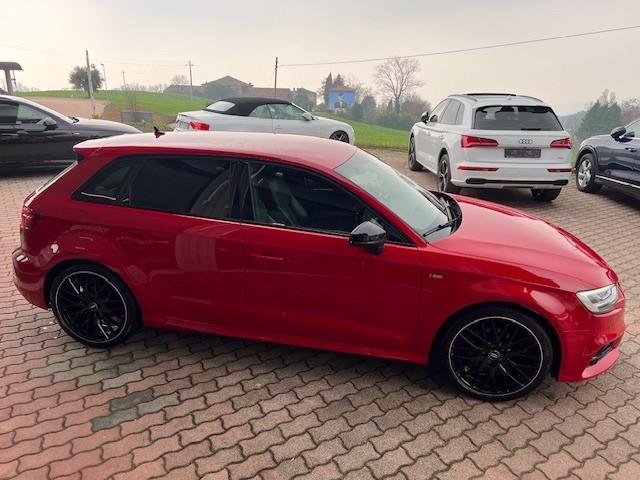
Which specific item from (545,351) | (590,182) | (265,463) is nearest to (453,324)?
(545,351)

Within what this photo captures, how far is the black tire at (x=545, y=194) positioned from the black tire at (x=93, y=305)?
735cm

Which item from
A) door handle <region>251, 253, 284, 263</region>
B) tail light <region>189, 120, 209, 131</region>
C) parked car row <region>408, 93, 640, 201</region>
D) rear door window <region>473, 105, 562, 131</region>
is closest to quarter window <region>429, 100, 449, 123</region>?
parked car row <region>408, 93, 640, 201</region>

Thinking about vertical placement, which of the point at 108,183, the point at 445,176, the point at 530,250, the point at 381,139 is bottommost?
the point at 381,139

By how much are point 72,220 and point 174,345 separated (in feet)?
3.94

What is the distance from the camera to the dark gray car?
28.1 feet

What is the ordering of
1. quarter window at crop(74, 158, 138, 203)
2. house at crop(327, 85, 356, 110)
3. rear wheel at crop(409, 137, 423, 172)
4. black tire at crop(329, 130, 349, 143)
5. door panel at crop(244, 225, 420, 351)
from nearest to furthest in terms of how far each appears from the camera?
door panel at crop(244, 225, 420, 351) < quarter window at crop(74, 158, 138, 203) < rear wheel at crop(409, 137, 423, 172) < black tire at crop(329, 130, 349, 143) < house at crop(327, 85, 356, 110)

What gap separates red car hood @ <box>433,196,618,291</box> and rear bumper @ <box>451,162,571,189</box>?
371 cm

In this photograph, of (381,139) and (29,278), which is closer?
(29,278)

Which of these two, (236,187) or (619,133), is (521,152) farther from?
(236,187)

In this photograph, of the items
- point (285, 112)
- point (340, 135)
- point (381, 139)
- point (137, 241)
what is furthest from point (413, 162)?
point (381, 139)

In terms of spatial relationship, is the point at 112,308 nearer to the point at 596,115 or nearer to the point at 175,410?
the point at 175,410

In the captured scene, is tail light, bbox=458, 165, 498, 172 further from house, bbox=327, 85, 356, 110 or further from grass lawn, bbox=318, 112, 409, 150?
house, bbox=327, 85, 356, 110

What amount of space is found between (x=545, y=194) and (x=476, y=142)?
216 centimetres

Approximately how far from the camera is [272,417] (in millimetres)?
2826
